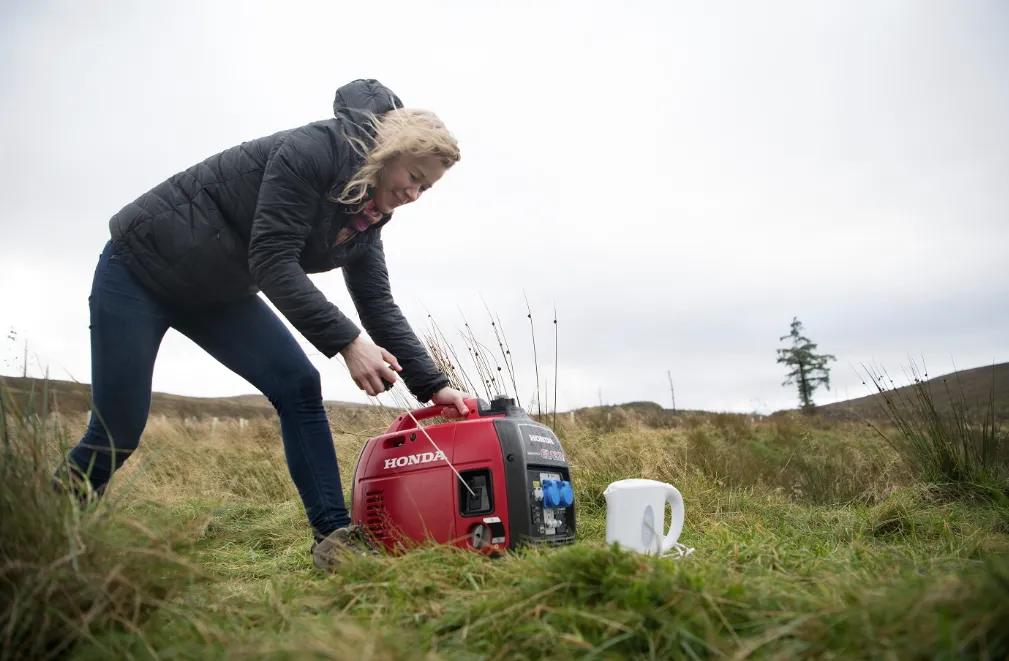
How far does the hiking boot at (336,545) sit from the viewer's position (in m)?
2.46

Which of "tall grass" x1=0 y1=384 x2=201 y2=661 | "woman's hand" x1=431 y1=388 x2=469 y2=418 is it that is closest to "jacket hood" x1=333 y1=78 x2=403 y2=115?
"woman's hand" x1=431 y1=388 x2=469 y2=418

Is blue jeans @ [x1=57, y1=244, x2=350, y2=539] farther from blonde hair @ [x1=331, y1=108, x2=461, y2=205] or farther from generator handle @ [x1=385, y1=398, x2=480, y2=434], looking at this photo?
blonde hair @ [x1=331, y1=108, x2=461, y2=205]

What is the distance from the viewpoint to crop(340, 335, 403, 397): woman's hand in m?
2.49

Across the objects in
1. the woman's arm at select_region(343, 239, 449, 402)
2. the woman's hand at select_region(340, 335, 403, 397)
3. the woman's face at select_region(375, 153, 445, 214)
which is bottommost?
the woman's hand at select_region(340, 335, 403, 397)

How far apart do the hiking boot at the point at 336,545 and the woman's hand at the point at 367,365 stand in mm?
529

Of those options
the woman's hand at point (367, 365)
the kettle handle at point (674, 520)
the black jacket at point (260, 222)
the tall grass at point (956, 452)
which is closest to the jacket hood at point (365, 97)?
the black jacket at point (260, 222)

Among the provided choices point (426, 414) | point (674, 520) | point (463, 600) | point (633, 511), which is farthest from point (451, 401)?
point (463, 600)

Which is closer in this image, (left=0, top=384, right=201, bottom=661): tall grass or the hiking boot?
(left=0, top=384, right=201, bottom=661): tall grass

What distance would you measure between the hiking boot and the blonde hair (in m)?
1.24

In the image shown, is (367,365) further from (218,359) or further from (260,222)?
(218,359)

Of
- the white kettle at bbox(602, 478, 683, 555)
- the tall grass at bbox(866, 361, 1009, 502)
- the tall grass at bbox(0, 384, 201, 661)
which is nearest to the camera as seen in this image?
the tall grass at bbox(0, 384, 201, 661)

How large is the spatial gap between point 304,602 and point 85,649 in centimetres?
57

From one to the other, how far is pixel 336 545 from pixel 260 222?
120 cm

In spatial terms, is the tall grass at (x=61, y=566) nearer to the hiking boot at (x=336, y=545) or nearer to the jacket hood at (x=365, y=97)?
the hiking boot at (x=336, y=545)
